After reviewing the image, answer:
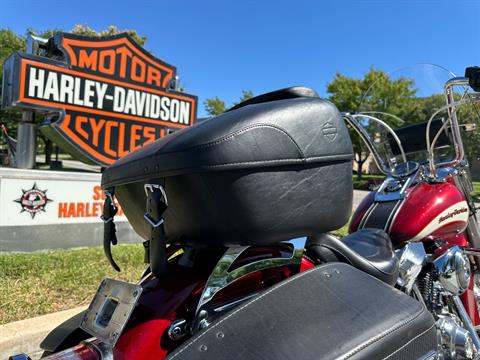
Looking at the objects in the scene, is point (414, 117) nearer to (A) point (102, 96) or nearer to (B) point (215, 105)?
(A) point (102, 96)

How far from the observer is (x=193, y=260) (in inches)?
49.3

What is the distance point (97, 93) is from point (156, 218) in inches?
185

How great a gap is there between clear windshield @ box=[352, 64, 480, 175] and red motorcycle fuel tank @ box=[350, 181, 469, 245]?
0.92 ft

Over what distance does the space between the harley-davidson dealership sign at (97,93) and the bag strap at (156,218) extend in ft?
→ 13.9

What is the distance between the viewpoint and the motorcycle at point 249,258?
958 mm

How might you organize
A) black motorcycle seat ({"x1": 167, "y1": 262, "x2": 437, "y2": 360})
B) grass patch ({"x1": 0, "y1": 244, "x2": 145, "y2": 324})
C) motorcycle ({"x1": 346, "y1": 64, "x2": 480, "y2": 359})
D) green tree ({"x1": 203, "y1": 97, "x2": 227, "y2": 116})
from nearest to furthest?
black motorcycle seat ({"x1": 167, "y1": 262, "x2": 437, "y2": 360}), motorcycle ({"x1": 346, "y1": 64, "x2": 480, "y2": 359}), grass patch ({"x1": 0, "y1": 244, "x2": 145, "y2": 324}), green tree ({"x1": 203, "y1": 97, "x2": 227, "y2": 116})

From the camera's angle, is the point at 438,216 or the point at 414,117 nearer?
the point at 438,216

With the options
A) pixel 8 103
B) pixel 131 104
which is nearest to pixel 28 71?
pixel 8 103

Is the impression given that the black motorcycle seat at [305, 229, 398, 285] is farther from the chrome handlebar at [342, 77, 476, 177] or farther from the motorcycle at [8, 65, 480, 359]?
the chrome handlebar at [342, 77, 476, 177]

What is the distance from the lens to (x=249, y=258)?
120 centimetres

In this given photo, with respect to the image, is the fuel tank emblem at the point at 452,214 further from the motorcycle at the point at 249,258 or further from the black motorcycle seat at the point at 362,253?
the motorcycle at the point at 249,258

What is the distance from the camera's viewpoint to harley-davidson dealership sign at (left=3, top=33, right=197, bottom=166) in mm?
4617

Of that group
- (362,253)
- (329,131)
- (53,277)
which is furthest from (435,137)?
(53,277)

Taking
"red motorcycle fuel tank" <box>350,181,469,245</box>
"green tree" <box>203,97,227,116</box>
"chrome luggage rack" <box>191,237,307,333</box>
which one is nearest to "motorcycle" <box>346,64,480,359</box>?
"red motorcycle fuel tank" <box>350,181,469,245</box>
